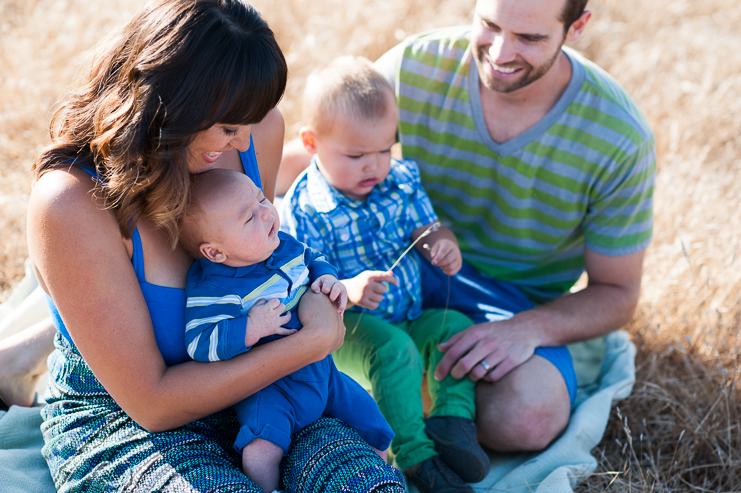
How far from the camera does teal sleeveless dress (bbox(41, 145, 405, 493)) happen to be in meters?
1.73

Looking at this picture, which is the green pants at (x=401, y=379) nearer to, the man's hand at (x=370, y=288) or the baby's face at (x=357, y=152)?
the man's hand at (x=370, y=288)

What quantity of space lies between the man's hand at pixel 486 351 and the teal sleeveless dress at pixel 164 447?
2.56 feet

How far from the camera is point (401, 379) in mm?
2428

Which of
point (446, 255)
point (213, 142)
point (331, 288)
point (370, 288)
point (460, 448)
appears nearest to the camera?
point (213, 142)

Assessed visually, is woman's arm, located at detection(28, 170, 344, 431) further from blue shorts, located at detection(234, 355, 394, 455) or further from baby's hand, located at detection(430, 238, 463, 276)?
baby's hand, located at detection(430, 238, 463, 276)

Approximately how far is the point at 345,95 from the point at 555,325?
4.41 ft

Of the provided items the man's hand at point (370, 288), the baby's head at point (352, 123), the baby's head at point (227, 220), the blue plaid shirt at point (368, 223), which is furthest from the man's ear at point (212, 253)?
the baby's head at point (352, 123)

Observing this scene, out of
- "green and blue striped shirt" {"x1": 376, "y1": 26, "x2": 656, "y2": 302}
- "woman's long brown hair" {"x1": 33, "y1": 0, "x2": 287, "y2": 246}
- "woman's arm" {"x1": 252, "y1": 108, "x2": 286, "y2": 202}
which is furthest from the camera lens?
"green and blue striped shirt" {"x1": 376, "y1": 26, "x2": 656, "y2": 302}

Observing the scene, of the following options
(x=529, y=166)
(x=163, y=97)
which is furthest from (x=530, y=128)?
(x=163, y=97)

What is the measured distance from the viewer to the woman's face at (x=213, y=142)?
1717 millimetres

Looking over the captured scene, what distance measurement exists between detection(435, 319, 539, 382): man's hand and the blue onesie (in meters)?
0.61

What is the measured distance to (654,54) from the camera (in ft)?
17.3

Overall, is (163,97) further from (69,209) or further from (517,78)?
(517,78)

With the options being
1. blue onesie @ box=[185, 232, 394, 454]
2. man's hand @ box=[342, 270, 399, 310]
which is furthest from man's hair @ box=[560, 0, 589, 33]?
blue onesie @ box=[185, 232, 394, 454]
